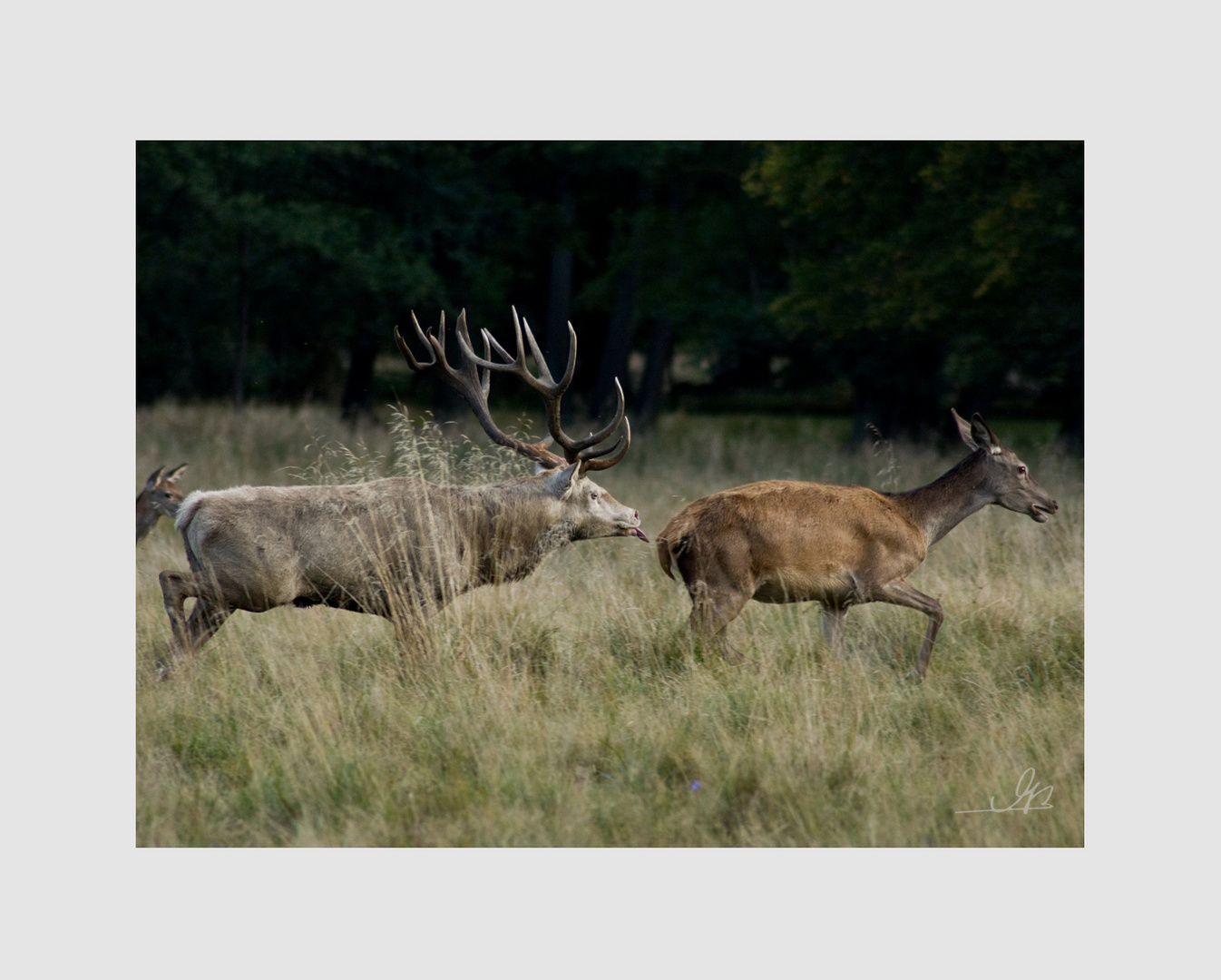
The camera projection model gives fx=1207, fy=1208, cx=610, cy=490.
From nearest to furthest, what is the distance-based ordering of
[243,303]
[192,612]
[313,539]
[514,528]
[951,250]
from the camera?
[313,539] < [192,612] < [514,528] < [951,250] < [243,303]

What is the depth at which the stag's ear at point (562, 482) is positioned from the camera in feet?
22.2

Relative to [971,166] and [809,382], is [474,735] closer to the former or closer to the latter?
[971,166]

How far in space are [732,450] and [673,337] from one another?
445 inches

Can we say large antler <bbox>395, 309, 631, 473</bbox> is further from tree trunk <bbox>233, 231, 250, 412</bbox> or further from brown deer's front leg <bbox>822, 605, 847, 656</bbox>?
tree trunk <bbox>233, 231, 250, 412</bbox>

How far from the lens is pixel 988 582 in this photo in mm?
7945

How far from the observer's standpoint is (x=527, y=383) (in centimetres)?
705

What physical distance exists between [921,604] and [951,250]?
9162 mm

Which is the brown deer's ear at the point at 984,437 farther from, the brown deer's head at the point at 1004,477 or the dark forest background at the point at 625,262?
the dark forest background at the point at 625,262

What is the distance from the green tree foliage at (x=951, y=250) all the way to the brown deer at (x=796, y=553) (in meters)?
6.40

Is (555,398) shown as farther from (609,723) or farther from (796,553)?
(609,723)
